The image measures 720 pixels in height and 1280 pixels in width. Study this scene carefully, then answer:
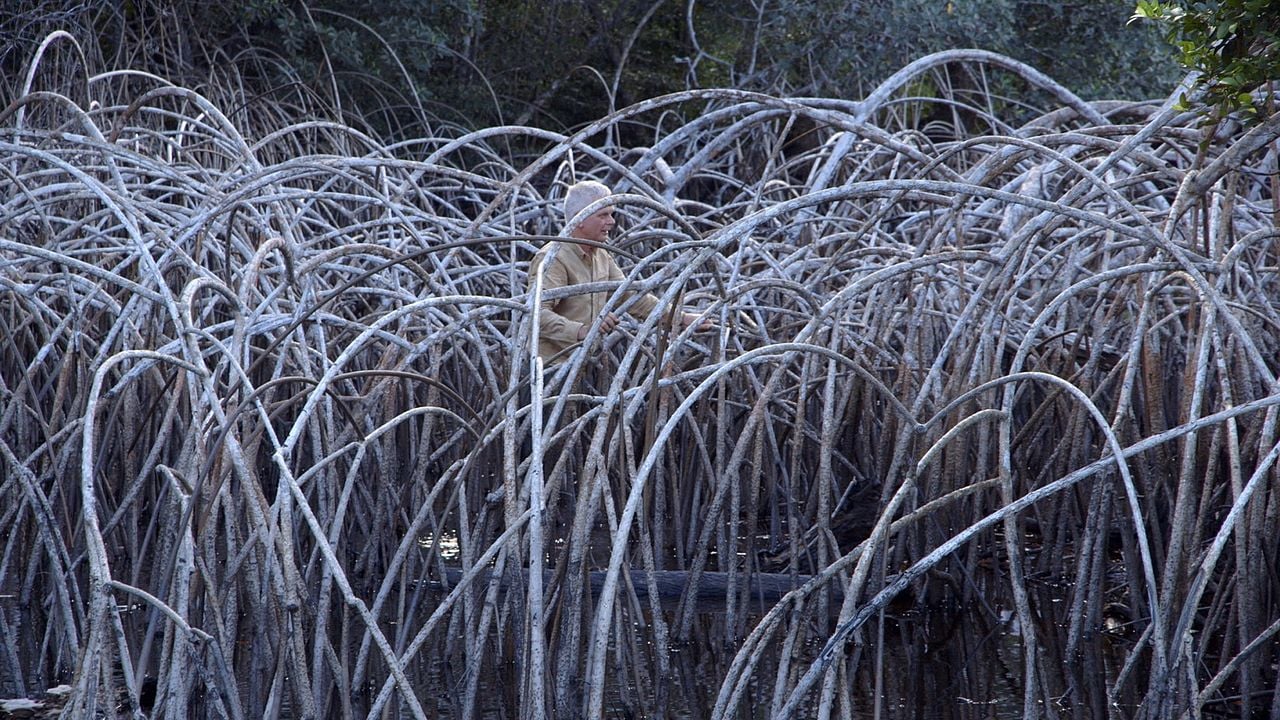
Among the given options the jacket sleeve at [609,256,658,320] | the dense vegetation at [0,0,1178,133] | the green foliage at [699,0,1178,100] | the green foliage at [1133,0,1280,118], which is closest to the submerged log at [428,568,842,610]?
the jacket sleeve at [609,256,658,320]

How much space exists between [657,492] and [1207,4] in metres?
2.13

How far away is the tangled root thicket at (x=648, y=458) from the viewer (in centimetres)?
329

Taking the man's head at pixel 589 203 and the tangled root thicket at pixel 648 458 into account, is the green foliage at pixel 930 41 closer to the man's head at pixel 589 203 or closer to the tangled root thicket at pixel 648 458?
the tangled root thicket at pixel 648 458

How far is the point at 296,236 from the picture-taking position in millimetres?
6203

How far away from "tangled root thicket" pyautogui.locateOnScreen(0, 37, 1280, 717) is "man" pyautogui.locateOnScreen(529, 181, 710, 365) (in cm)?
18

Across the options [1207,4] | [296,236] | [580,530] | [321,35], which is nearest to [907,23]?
[321,35]

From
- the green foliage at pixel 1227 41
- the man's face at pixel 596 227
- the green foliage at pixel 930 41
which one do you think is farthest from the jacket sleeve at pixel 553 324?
the green foliage at pixel 930 41

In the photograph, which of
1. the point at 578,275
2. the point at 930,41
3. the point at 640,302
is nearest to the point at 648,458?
the point at 578,275

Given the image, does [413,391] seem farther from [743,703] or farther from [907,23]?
[907,23]

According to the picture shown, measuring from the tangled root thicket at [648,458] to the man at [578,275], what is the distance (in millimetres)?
179

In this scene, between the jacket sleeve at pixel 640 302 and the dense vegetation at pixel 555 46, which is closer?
→ the jacket sleeve at pixel 640 302

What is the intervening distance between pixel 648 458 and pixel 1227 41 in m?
1.85

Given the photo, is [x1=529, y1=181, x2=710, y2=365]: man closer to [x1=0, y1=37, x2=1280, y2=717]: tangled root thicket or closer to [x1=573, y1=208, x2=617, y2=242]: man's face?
[x1=573, y1=208, x2=617, y2=242]: man's face

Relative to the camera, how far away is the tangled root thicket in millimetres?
3293
